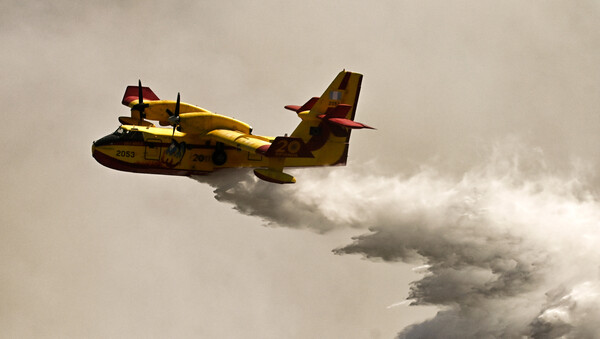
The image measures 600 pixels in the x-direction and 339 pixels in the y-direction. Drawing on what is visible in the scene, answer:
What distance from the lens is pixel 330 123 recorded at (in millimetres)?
55188

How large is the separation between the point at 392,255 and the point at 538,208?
7.40 m

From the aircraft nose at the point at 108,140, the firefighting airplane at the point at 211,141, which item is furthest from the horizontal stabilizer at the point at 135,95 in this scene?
the aircraft nose at the point at 108,140

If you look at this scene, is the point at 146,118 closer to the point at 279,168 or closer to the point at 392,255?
the point at 279,168

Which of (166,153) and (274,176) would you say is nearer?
(274,176)

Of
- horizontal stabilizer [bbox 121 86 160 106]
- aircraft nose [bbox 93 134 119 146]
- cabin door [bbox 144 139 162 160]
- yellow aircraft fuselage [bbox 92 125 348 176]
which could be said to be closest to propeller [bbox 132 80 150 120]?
horizontal stabilizer [bbox 121 86 160 106]

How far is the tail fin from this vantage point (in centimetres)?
5506

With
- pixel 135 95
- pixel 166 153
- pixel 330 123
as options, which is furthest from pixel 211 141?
pixel 135 95

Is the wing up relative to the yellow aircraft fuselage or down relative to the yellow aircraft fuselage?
up

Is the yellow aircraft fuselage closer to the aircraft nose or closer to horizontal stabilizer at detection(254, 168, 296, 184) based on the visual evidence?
the aircraft nose

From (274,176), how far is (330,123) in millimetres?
4961

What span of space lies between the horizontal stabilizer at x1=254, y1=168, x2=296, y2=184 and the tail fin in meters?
3.75

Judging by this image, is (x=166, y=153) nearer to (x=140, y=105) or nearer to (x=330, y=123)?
(x=140, y=105)

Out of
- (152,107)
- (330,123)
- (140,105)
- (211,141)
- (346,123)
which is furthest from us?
(140,105)

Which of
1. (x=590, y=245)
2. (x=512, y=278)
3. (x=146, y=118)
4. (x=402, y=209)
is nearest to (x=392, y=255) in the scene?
(x=402, y=209)
